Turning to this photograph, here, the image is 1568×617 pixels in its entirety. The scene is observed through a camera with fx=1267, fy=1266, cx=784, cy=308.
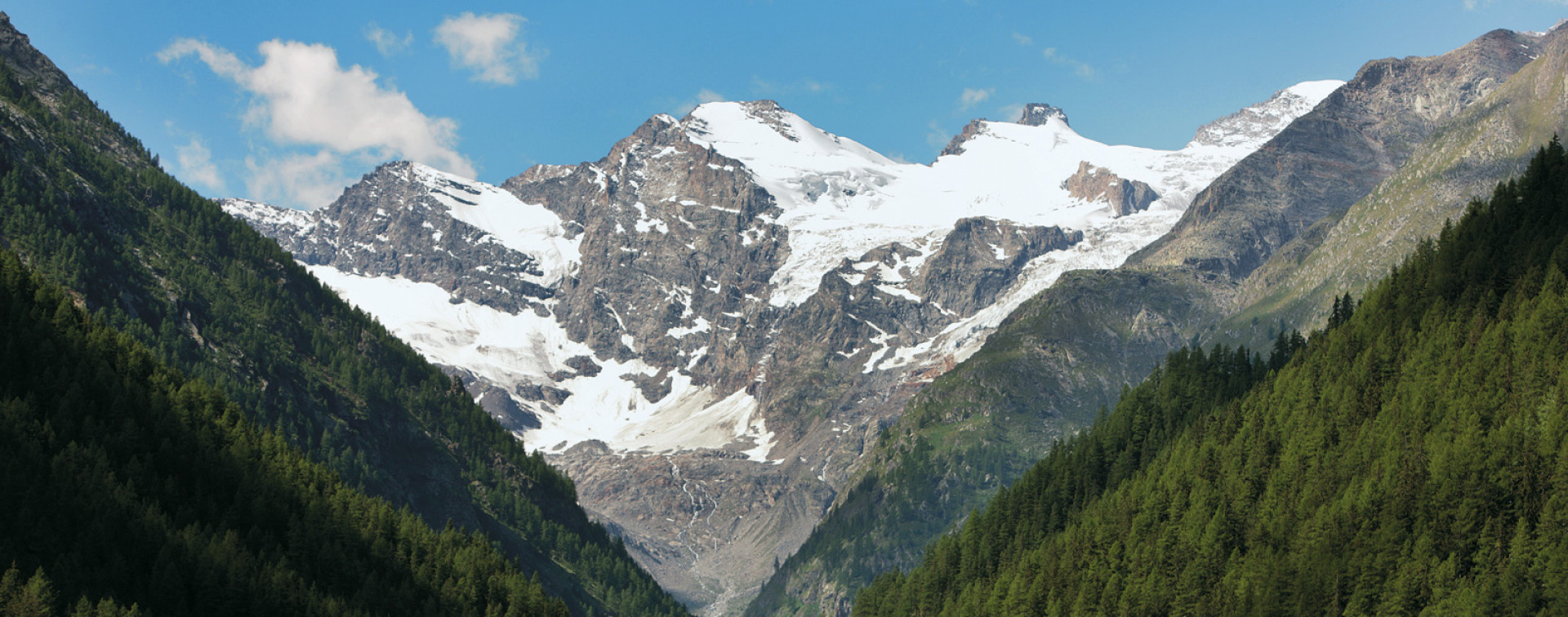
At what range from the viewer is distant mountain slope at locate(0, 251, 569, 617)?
376 ft

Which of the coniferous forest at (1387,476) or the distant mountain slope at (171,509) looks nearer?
the coniferous forest at (1387,476)

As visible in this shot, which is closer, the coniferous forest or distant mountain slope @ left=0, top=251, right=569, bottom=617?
the coniferous forest

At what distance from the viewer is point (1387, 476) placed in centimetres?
11981

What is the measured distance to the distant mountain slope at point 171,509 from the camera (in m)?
115

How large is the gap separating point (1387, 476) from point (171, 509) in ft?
393

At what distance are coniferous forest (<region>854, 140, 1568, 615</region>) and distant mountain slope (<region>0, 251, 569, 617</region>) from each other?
72507 mm

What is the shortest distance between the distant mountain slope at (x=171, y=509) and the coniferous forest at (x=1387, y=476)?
7251 centimetres

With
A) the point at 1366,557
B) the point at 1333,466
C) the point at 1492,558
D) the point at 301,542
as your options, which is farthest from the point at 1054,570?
the point at 301,542

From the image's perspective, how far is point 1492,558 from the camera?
103 meters

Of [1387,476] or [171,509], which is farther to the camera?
[171,509]

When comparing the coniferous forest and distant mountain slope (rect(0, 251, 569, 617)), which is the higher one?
distant mountain slope (rect(0, 251, 569, 617))

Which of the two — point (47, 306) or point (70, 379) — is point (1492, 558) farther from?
point (47, 306)

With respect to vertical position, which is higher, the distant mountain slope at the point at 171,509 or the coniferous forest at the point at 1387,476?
the distant mountain slope at the point at 171,509

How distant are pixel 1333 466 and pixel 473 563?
10096 cm
